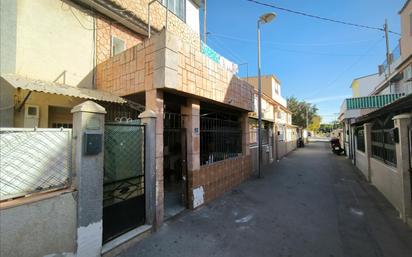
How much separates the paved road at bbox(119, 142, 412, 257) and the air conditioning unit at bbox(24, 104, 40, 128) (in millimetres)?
4285

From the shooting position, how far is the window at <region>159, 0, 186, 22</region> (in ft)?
32.0

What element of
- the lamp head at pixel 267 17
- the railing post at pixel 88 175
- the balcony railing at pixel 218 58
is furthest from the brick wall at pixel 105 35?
the lamp head at pixel 267 17

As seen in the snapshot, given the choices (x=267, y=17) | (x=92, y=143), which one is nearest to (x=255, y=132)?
(x=267, y=17)

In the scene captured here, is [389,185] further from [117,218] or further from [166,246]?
[117,218]

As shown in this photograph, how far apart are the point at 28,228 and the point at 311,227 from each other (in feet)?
17.9

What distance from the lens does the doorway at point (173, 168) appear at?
5934 millimetres

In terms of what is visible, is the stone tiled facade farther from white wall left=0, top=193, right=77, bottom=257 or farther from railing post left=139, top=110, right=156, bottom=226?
white wall left=0, top=193, right=77, bottom=257

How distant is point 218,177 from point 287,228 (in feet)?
9.41

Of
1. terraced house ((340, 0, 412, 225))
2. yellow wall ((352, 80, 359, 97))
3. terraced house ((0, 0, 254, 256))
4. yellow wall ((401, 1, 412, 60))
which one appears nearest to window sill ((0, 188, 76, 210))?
terraced house ((0, 0, 254, 256))

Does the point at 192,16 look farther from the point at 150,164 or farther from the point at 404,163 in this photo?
the point at 404,163

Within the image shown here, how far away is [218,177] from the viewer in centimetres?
715

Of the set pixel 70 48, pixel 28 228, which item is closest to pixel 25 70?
pixel 70 48

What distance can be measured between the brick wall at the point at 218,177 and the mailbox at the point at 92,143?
2945 millimetres

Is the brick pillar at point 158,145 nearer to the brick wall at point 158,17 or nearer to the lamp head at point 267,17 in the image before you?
the brick wall at point 158,17
